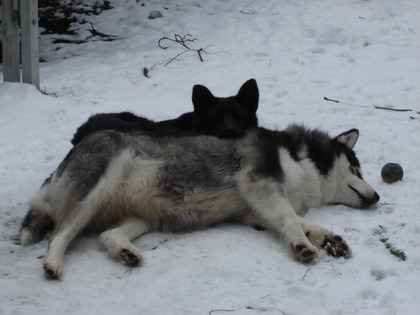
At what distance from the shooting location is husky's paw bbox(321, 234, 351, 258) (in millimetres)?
3354

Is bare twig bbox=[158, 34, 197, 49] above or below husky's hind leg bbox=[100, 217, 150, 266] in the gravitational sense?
below

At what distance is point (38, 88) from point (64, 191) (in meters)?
4.01

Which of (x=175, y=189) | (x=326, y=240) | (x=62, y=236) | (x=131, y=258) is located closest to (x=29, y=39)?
(x=175, y=189)

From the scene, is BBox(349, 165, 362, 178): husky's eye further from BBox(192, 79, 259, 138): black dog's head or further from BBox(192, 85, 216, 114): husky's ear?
BBox(192, 85, 216, 114): husky's ear

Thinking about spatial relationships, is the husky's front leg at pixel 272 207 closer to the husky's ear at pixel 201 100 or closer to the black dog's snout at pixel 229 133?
the black dog's snout at pixel 229 133

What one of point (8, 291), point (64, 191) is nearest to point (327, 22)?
point (64, 191)

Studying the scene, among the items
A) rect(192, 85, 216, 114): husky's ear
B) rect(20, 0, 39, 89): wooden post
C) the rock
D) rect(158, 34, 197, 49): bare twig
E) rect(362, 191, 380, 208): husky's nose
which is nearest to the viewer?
rect(362, 191, 380, 208): husky's nose

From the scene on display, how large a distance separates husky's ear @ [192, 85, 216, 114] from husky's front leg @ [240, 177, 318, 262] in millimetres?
1595

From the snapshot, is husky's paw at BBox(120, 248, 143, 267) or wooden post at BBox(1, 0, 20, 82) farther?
wooden post at BBox(1, 0, 20, 82)

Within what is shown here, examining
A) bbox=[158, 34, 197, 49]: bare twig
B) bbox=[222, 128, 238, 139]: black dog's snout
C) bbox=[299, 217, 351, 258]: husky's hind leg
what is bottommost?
bbox=[158, 34, 197, 49]: bare twig

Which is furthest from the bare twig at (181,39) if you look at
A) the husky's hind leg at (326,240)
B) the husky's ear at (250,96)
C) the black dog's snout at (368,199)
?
the husky's hind leg at (326,240)

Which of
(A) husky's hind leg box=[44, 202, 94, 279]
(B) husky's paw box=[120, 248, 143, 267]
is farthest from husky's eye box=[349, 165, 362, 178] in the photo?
(A) husky's hind leg box=[44, 202, 94, 279]

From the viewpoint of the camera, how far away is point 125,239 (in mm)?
3639

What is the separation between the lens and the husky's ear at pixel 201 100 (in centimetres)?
534
